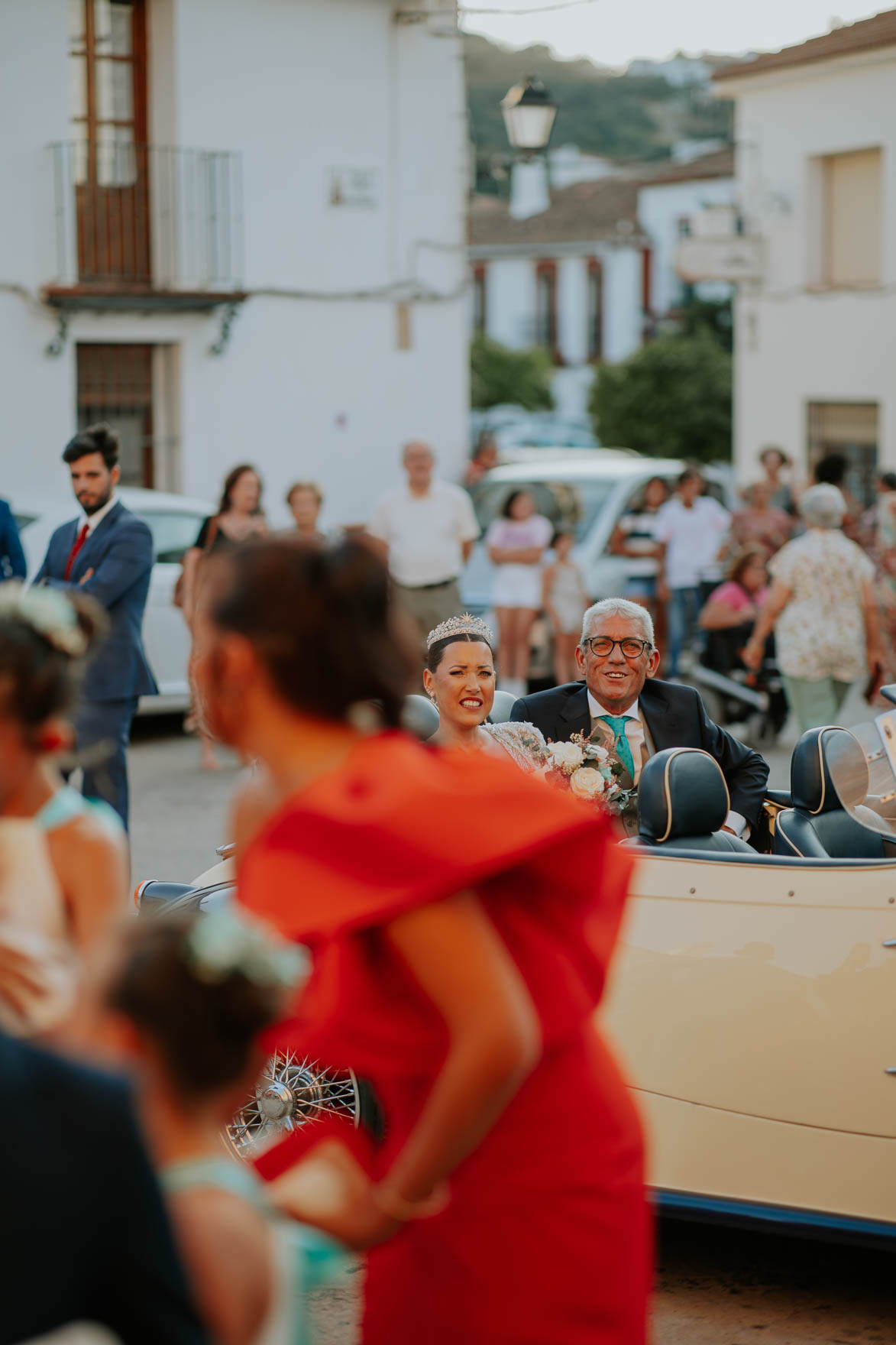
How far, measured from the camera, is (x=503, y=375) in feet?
180

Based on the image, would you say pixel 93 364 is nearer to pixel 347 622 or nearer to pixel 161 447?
pixel 161 447

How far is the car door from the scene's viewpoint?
12.0m

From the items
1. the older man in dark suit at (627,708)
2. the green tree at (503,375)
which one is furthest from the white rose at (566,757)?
the green tree at (503,375)

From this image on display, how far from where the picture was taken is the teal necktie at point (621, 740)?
5.62m

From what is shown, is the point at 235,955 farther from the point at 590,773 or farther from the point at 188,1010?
the point at 590,773

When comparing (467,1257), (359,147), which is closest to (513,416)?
(359,147)

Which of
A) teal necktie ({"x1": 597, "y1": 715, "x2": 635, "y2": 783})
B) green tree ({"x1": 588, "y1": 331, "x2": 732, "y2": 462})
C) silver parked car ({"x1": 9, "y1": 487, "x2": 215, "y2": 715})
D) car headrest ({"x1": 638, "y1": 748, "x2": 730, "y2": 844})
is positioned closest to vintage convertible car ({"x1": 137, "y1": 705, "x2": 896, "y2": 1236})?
car headrest ({"x1": 638, "y1": 748, "x2": 730, "y2": 844})

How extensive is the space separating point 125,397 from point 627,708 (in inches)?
539

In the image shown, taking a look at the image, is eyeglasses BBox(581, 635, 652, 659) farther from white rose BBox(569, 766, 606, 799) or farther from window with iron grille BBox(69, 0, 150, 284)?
window with iron grille BBox(69, 0, 150, 284)

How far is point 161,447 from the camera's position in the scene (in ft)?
61.6

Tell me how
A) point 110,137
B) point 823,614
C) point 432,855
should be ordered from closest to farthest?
point 432,855 < point 823,614 < point 110,137

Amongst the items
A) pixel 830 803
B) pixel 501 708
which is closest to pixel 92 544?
pixel 501 708

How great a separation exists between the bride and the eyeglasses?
1.25ft

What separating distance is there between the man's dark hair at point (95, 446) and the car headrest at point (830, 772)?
371cm
